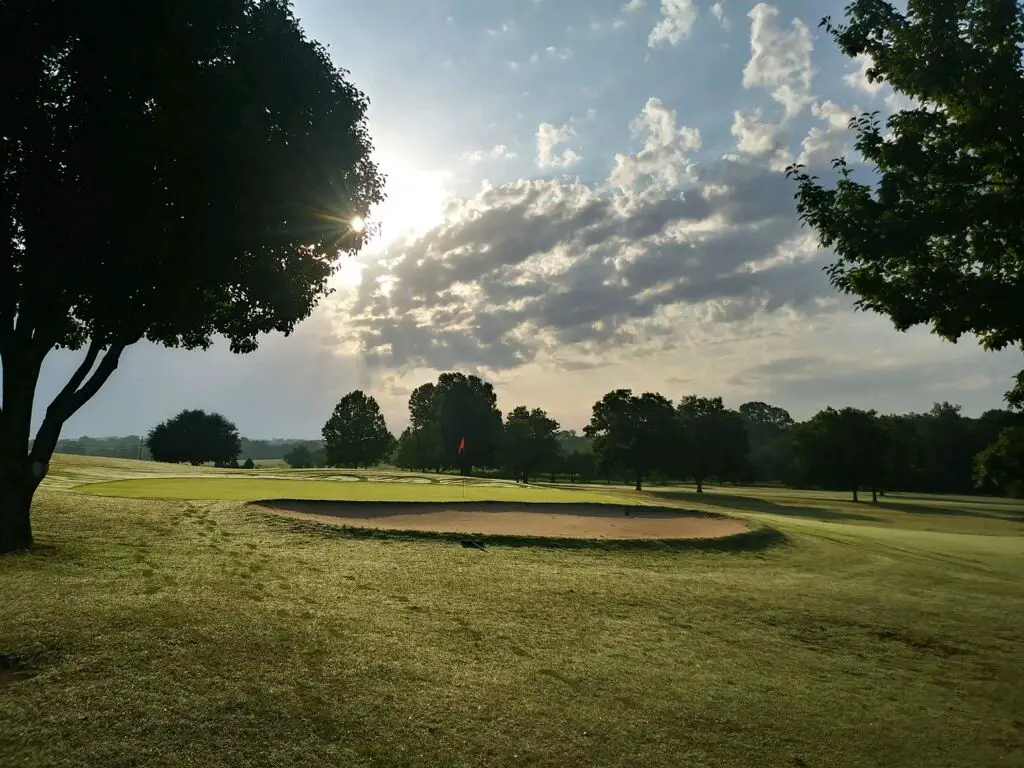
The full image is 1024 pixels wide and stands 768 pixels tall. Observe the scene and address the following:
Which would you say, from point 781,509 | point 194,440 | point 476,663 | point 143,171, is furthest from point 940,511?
point 194,440

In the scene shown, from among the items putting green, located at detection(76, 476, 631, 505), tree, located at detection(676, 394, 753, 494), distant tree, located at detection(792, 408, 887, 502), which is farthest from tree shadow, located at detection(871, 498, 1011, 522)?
putting green, located at detection(76, 476, 631, 505)

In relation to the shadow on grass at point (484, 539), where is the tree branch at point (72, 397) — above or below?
above

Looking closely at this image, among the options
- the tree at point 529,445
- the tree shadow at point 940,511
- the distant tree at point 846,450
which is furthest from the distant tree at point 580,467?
the tree shadow at point 940,511

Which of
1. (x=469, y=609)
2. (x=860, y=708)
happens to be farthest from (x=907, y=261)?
(x=469, y=609)

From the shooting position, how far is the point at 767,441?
153 m

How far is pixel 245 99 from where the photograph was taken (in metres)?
13.2

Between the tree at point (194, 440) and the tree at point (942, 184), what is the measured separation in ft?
392

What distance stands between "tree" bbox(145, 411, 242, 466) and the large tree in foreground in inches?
4280

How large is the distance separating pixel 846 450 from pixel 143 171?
73.0m

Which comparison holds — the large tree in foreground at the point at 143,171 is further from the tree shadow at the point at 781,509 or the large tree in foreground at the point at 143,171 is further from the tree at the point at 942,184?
the tree shadow at the point at 781,509

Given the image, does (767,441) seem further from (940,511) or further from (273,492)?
(273,492)

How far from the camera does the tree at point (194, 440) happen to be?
4392 inches

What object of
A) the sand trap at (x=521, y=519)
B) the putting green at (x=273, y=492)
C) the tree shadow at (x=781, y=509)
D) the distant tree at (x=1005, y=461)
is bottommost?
the tree shadow at (x=781, y=509)

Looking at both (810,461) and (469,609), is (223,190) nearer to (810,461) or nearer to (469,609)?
(469,609)
